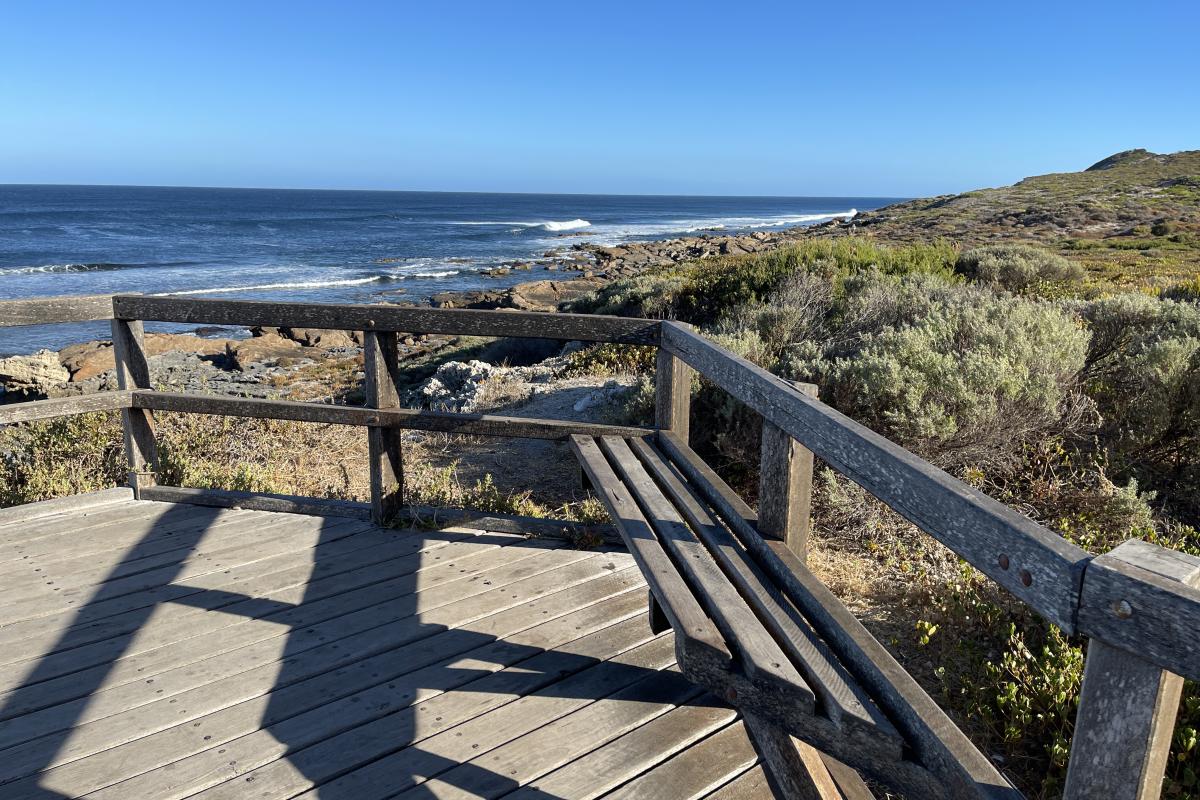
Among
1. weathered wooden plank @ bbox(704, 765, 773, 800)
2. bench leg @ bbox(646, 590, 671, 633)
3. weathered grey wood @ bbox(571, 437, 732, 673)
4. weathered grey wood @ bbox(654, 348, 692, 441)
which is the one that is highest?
weathered grey wood @ bbox(654, 348, 692, 441)

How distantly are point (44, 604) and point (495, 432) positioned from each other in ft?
6.44

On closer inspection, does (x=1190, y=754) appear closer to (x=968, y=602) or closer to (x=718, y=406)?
(x=968, y=602)

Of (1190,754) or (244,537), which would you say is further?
(244,537)

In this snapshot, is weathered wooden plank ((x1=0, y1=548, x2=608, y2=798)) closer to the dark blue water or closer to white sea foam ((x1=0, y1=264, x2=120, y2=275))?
the dark blue water

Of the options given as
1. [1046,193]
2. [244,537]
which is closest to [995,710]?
[244,537]

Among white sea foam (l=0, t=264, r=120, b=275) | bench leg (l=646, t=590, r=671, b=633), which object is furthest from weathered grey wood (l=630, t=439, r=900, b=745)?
white sea foam (l=0, t=264, r=120, b=275)

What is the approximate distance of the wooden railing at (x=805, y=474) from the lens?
1164 millimetres

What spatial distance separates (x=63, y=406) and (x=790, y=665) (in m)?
3.79

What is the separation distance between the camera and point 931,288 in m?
7.74

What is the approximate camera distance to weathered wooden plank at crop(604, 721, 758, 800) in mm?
2250

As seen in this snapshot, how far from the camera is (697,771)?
2.34 m

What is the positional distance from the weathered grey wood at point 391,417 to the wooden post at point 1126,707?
103 inches

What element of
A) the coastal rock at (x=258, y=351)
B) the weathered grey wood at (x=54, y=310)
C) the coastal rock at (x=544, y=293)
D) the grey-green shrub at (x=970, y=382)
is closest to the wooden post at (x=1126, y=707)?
the grey-green shrub at (x=970, y=382)

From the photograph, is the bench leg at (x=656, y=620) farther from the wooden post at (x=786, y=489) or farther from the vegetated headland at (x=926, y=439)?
the vegetated headland at (x=926, y=439)
